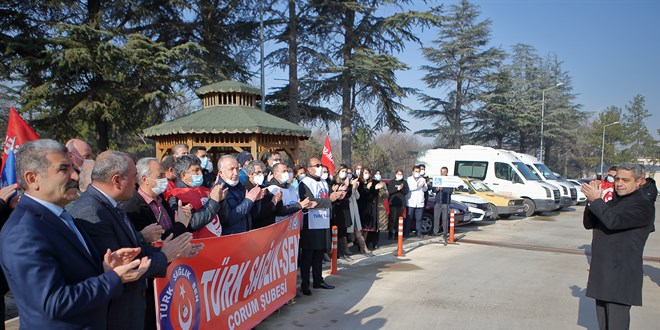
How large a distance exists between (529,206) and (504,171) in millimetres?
1836

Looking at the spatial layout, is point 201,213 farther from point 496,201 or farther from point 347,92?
point 347,92

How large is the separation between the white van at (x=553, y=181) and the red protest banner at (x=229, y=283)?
705 inches

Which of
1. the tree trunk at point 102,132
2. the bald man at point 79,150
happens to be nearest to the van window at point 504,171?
the tree trunk at point 102,132

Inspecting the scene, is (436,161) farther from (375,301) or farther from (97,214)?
(97,214)

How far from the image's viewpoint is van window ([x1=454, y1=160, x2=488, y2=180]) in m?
20.1

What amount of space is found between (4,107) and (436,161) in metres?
28.8

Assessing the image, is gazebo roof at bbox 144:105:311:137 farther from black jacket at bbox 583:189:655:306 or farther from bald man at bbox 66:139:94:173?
black jacket at bbox 583:189:655:306

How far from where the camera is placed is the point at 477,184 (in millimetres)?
18328

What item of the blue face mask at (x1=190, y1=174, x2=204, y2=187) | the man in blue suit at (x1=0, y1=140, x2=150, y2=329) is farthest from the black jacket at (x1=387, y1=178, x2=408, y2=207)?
the man in blue suit at (x1=0, y1=140, x2=150, y2=329)

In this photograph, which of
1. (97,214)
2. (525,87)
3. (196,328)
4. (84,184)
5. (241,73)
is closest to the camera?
(97,214)

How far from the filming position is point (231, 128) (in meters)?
12.5

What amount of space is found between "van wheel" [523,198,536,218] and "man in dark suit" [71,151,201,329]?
18.9 m

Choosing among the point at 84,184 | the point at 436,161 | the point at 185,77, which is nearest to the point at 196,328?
the point at 84,184

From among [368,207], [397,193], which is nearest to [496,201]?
[397,193]
